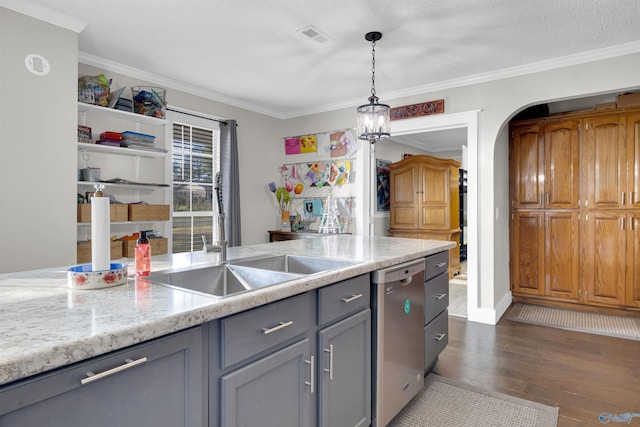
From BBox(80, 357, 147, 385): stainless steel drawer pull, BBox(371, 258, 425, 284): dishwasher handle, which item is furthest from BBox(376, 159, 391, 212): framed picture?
BBox(80, 357, 147, 385): stainless steel drawer pull

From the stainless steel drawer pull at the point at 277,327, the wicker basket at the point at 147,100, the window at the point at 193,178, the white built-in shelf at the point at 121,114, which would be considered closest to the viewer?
the stainless steel drawer pull at the point at 277,327

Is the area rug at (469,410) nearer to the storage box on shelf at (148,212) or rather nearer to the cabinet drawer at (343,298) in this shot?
the cabinet drawer at (343,298)

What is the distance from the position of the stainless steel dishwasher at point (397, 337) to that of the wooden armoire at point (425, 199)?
3.98 meters

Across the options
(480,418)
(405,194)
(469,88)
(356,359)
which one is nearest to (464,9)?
(469,88)

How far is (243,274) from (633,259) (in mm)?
4186

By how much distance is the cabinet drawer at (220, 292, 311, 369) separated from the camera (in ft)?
3.62

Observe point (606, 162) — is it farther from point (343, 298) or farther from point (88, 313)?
point (88, 313)

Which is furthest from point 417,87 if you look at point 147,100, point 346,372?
point 346,372

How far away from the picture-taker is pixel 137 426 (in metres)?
0.89

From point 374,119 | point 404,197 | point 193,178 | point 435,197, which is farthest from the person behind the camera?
point 404,197

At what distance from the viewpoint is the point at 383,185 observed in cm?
650

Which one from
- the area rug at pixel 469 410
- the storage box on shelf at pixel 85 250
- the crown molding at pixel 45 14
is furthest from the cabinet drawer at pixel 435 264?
the crown molding at pixel 45 14

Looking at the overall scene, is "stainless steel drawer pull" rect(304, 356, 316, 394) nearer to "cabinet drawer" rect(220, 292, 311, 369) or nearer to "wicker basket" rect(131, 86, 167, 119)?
"cabinet drawer" rect(220, 292, 311, 369)

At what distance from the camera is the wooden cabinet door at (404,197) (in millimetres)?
6176
